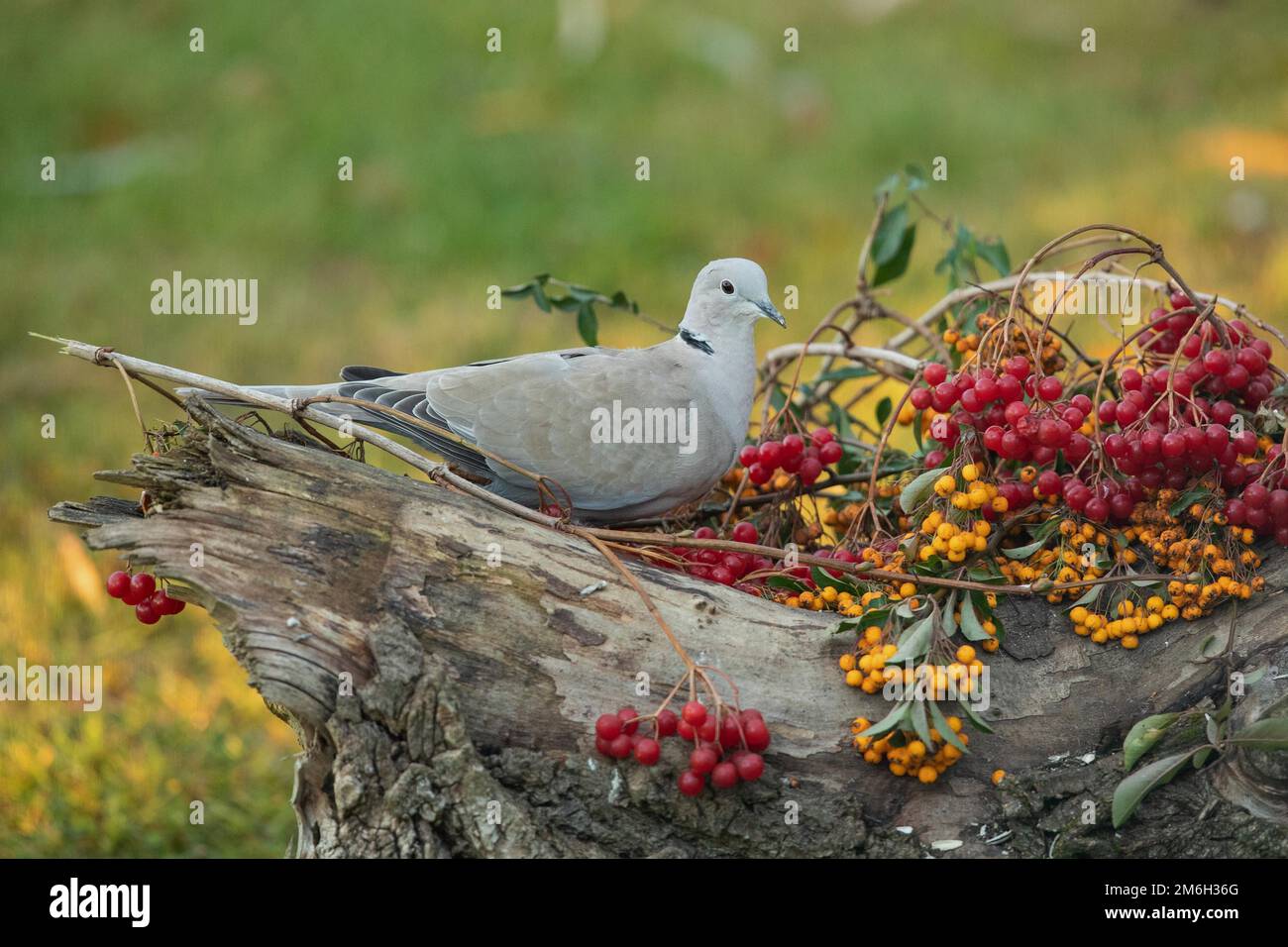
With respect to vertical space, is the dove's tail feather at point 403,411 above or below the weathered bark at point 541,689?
above

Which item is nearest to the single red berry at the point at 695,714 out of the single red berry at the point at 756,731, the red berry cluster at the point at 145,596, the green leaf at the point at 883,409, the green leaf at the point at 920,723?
the single red berry at the point at 756,731

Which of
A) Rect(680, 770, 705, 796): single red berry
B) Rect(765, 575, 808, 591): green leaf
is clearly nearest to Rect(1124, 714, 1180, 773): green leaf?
Rect(765, 575, 808, 591): green leaf

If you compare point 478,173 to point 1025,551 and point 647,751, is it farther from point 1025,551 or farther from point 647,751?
point 647,751

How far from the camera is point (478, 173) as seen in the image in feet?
25.5

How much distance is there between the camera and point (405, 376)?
3268mm

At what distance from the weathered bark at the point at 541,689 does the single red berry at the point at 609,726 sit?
0.10m

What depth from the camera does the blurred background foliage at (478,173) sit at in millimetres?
5906

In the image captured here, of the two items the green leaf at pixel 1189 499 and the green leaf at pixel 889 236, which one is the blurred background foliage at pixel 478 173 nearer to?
the green leaf at pixel 889 236

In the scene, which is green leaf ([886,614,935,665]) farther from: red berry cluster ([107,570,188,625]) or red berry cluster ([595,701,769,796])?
red berry cluster ([107,570,188,625])

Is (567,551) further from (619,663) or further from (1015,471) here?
(1015,471)

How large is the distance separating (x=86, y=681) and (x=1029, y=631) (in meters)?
3.42

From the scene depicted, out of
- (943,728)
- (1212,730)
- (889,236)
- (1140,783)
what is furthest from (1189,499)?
(889,236)

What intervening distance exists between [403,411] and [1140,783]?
1898 mm
